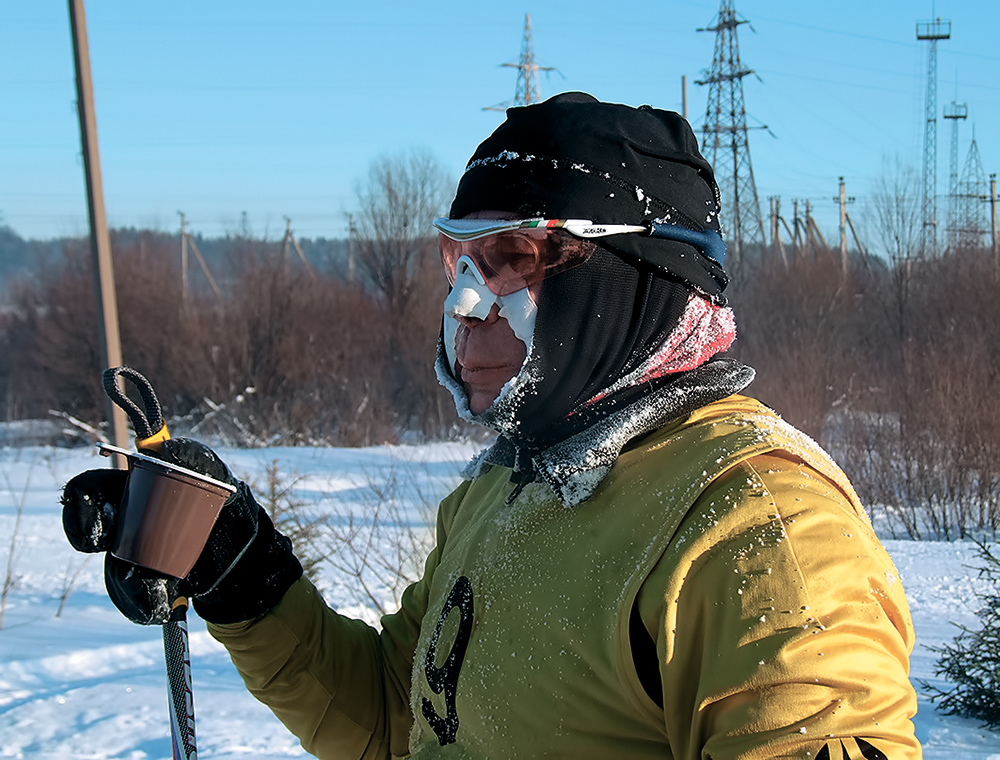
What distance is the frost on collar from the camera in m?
1.25

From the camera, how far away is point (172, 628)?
173cm

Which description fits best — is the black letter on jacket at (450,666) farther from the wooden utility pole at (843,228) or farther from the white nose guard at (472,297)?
the wooden utility pole at (843,228)

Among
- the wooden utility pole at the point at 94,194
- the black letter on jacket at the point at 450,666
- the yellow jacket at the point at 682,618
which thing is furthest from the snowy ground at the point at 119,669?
the yellow jacket at the point at 682,618

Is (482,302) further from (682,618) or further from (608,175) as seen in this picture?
(682,618)

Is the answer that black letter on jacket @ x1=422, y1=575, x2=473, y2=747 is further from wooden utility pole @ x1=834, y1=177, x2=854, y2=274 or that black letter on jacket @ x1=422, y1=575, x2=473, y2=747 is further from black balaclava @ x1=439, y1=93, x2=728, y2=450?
wooden utility pole @ x1=834, y1=177, x2=854, y2=274

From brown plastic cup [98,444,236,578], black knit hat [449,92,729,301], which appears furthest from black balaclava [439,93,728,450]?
brown plastic cup [98,444,236,578]

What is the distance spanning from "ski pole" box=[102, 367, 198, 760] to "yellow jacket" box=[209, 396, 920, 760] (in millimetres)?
511

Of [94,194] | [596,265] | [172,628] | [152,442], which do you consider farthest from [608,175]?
[94,194]

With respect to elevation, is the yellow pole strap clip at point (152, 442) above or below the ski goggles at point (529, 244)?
below

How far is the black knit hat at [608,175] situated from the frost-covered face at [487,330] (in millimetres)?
73

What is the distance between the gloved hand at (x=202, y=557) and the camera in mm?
1649

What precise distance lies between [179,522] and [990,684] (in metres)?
3.63

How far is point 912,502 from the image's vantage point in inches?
398

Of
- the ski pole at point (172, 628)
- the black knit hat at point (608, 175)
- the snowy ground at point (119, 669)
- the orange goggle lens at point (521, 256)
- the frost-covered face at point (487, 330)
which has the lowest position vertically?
the snowy ground at point (119, 669)
